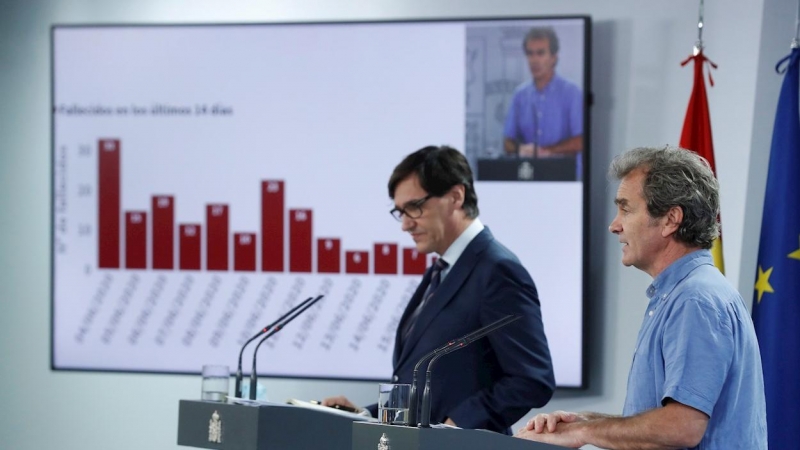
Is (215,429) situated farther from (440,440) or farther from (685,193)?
(685,193)

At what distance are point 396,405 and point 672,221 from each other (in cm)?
65

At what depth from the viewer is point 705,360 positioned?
182cm

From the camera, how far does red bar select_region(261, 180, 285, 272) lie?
13.7 ft

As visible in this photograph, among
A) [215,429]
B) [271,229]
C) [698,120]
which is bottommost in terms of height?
[215,429]

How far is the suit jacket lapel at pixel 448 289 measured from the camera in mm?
2773

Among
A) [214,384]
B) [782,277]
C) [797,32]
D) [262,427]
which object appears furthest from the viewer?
[797,32]

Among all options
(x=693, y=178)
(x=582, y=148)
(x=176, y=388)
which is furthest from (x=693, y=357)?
(x=176, y=388)

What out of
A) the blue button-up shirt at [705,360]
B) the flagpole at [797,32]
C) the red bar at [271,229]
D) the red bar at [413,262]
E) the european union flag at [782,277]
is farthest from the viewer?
the red bar at [271,229]

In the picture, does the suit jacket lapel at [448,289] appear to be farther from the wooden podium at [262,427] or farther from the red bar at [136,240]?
the red bar at [136,240]

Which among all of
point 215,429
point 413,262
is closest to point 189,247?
point 413,262

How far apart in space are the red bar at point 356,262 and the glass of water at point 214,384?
1.44 meters

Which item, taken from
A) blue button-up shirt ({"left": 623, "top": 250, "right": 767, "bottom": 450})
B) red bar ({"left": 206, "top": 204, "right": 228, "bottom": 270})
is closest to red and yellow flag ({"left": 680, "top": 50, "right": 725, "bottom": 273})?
blue button-up shirt ({"left": 623, "top": 250, "right": 767, "bottom": 450})

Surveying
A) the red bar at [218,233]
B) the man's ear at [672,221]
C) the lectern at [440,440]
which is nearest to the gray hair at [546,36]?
the red bar at [218,233]

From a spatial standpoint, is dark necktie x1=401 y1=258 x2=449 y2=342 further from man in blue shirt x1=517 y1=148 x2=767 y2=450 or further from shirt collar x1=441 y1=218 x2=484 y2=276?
man in blue shirt x1=517 y1=148 x2=767 y2=450
